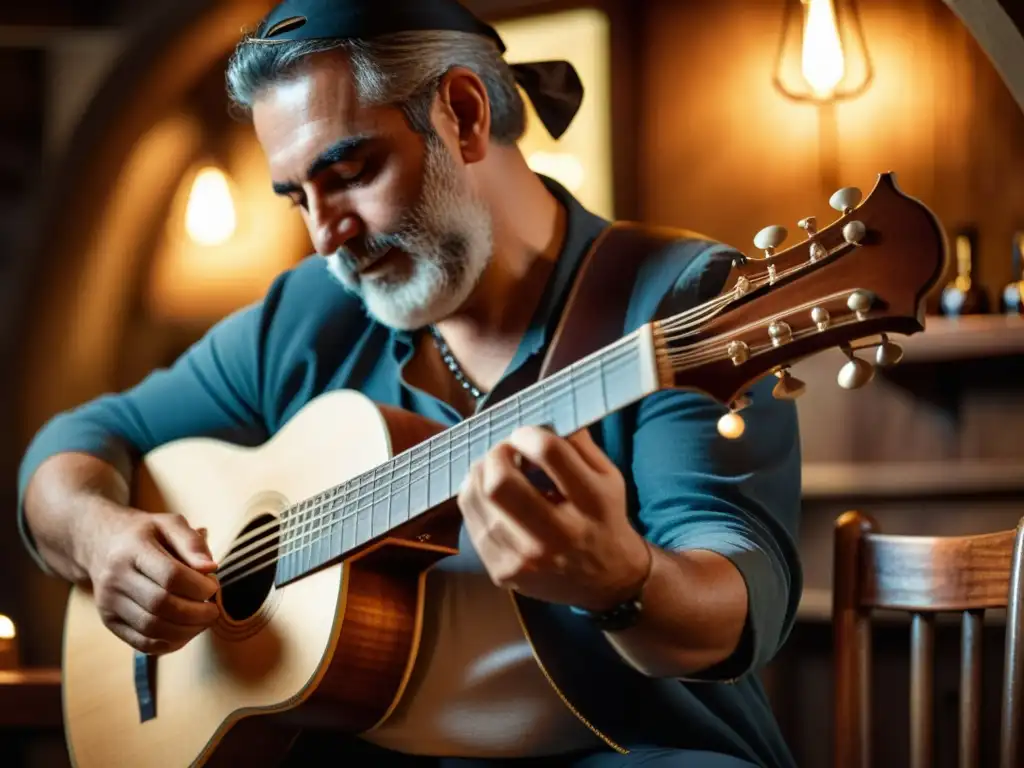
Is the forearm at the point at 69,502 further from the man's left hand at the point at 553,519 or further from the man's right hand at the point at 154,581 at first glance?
the man's left hand at the point at 553,519

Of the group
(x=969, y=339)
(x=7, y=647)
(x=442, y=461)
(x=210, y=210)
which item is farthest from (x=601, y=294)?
(x=210, y=210)

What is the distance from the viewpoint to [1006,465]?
178 cm

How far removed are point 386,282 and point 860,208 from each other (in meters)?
0.53

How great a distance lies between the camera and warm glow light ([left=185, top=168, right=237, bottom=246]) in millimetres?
2383

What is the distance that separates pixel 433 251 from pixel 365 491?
266 mm

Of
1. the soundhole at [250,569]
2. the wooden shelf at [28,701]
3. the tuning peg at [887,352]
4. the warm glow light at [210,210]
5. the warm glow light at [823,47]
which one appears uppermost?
the warm glow light at [823,47]

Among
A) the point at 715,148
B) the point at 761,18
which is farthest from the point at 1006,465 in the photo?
the point at 761,18

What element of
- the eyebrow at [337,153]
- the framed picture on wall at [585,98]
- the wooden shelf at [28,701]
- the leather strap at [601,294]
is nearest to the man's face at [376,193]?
the eyebrow at [337,153]

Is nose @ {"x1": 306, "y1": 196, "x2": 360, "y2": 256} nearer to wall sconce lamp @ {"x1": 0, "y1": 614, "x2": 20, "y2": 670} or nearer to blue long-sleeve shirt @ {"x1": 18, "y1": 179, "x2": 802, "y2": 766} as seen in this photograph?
blue long-sleeve shirt @ {"x1": 18, "y1": 179, "x2": 802, "y2": 766}

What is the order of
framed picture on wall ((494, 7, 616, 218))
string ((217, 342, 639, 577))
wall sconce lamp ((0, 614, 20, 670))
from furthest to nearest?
framed picture on wall ((494, 7, 616, 218))
wall sconce lamp ((0, 614, 20, 670))
string ((217, 342, 639, 577))

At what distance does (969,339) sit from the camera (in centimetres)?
173

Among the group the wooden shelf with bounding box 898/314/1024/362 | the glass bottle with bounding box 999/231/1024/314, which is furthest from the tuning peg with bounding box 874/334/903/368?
the glass bottle with bounding box 999/231/1024/314

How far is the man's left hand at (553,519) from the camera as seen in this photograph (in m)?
0.72

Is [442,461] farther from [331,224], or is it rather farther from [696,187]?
[696,187]
